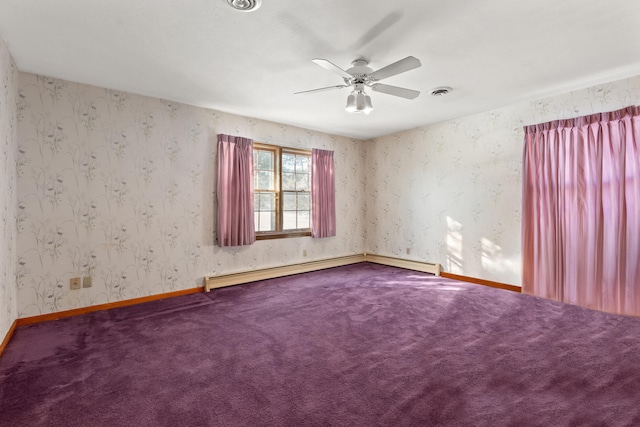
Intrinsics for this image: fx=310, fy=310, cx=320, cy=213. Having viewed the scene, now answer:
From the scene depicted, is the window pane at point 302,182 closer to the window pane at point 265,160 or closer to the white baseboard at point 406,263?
the window pane at point 265,160

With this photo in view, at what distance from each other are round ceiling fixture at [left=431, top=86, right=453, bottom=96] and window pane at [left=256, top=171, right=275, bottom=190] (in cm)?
266

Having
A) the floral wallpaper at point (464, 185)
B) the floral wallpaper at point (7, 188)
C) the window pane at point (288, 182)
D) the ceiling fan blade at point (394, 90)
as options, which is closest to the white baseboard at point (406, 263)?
the floral wallpaper at point (464, 185)

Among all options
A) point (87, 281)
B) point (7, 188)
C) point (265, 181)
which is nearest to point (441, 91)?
point (265, 181)

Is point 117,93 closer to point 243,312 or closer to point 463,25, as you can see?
point 243,312

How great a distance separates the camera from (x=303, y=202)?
546 centimetres

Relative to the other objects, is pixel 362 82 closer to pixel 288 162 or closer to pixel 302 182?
pixel 288 162

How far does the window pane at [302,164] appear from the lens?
5.37 m

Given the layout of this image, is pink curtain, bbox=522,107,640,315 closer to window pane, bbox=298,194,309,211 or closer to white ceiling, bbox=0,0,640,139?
white ceiling, bbox=0,0,640,139

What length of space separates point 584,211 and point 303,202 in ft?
12.5

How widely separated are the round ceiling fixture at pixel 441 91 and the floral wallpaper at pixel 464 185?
1.18 m

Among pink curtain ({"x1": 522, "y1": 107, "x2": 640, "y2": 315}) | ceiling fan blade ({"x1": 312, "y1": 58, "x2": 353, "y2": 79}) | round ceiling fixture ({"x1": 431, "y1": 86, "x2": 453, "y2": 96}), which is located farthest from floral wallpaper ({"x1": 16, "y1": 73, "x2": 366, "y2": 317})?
pink curtain ({"x1": 522, "y1": 107, "x2": 640, "y2": 315})

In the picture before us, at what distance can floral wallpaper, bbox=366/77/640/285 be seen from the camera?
12.9ft

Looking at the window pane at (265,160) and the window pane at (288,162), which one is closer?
the window pane at (265,160)

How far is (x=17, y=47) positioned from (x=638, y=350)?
18.4 feet
